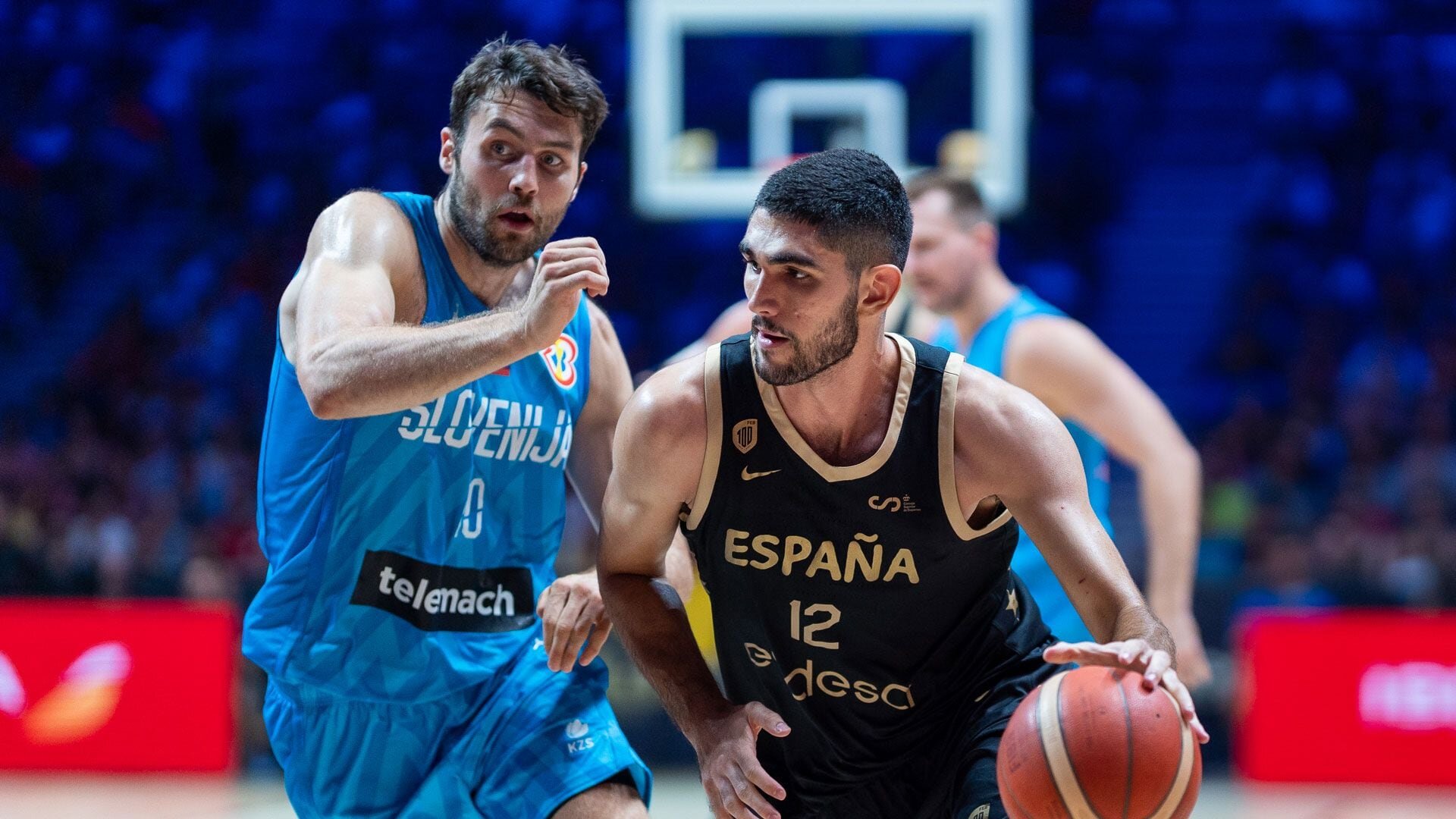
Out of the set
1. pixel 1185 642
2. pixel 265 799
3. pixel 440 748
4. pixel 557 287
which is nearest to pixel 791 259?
pixel 557 287

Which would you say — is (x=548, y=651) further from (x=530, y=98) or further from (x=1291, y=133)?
(x=1291, y=133)

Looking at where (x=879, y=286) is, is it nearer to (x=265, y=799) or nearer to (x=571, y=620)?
(x=571, y=620)

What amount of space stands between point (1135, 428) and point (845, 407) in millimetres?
2191

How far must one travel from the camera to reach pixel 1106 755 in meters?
2.52

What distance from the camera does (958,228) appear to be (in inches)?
201

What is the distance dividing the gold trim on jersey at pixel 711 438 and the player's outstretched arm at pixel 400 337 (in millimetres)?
283

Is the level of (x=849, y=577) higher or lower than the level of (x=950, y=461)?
lower

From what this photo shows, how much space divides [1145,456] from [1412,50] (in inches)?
416

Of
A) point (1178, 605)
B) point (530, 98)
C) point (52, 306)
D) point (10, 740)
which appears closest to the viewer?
point (530, 98)

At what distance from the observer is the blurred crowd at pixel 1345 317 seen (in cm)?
1057

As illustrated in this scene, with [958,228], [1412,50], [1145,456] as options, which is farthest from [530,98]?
[1412,50]

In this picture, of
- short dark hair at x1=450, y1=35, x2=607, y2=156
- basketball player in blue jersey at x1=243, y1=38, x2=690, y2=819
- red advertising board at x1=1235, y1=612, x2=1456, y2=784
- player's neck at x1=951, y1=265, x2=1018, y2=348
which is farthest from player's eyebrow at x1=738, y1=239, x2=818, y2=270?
red advertising board at x1=1235, y1=612, x2=1456, y2=784

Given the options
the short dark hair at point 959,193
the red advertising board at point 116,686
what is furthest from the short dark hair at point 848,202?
the red advertising board at point 116,686

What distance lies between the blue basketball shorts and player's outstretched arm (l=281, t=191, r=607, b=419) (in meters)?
0.73
